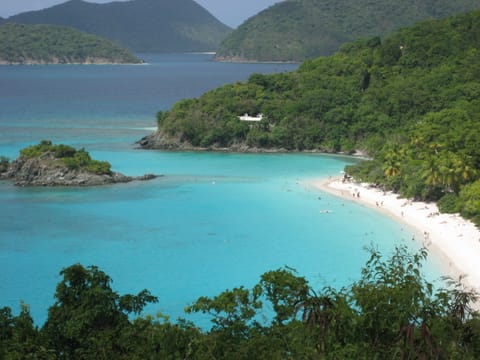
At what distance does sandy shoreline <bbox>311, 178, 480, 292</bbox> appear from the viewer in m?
26.4

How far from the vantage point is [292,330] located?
11219 millimetres

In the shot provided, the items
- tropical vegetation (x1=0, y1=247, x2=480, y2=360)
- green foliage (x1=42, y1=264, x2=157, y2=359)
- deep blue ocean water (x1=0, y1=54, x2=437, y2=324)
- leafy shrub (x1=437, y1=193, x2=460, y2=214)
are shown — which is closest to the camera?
tropical vegetation (x1=0, y1=247, x2=480, y2=360)

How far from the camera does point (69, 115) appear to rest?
80625mm

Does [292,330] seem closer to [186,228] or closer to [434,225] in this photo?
[434,225]

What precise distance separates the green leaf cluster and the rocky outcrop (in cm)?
20

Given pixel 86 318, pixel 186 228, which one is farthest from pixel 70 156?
pixel 86 318

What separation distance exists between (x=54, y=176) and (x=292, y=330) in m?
33.7

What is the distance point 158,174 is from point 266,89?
2305 centimetres

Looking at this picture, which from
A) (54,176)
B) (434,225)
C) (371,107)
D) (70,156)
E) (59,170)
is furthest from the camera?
(371,107)

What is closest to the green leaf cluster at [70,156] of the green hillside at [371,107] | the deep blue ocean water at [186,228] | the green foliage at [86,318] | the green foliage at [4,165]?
the deep blue ocean water at [186,228]

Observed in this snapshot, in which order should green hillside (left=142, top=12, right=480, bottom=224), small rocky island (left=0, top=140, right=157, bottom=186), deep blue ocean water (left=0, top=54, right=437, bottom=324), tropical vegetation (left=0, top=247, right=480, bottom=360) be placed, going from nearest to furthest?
1. tropical vegetation (left=0, top=247, right=480, bottom=360)
2. deep blue ocean water (left=0, top=54, right=437, bottom=324)
3. green hillside (left=142, top=12, right=480, bottom=224)
4. small rocky island (left=0, top=140, right=157, bottom=186)

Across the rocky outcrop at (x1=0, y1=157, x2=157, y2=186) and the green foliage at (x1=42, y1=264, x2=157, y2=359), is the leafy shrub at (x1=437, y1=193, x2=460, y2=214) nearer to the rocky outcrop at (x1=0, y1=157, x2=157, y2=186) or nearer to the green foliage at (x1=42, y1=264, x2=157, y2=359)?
the rocky outcrop at (x1=0, y1=157, x2=157, y2=186)

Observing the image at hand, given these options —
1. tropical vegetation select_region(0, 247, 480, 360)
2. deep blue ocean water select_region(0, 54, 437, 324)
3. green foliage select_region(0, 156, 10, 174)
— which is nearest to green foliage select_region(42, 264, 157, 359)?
tropical vegetation select_region(0, 247, 480, 360)

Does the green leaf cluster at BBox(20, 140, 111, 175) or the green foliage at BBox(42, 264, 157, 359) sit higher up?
the green foliage at BBox(42, 264, 157, 359)
